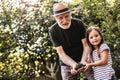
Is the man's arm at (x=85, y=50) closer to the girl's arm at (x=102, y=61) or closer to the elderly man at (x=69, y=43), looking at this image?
the elderly man at (x=69, y=43)

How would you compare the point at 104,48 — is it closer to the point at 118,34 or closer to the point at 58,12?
the point at 58,12

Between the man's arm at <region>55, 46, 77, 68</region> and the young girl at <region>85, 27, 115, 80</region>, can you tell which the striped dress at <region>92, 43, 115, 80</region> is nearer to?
the young girl at <region>85, 27, 115, 80</region>

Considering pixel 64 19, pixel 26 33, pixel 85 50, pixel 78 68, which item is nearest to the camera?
pixel 78 68

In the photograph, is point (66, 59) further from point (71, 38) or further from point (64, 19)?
point (64, 19)

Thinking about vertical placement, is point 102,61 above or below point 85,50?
below

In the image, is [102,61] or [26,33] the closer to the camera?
[102,61]

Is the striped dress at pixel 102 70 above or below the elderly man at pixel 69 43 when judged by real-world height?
below

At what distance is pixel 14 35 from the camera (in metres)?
9.84

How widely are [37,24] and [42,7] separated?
53 centimetres

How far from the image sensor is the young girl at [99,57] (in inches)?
163

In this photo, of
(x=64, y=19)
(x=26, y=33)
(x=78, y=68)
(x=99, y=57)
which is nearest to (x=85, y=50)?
(x=99, y=57)

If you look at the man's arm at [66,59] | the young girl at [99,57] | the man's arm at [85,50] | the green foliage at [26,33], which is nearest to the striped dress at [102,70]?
the young girl at [99,57]

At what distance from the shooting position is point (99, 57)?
4230mm

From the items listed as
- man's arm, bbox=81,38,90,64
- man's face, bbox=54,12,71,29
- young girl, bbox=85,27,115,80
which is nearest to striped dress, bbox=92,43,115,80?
young girl, bbox=85,27,115,80
